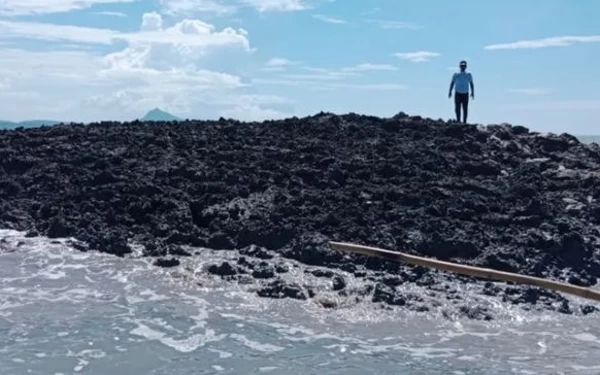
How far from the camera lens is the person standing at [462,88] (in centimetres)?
1755

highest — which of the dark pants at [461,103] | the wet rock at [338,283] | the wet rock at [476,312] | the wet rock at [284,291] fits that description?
the dark pants at [461,103]

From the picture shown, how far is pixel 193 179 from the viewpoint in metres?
14.2

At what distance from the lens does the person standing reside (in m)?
17.5

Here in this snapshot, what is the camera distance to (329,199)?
1312 centimetres

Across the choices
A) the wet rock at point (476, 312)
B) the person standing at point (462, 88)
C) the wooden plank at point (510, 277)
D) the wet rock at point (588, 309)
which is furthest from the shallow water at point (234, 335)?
the person standing at point (462, 88)

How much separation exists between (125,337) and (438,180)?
7.10 meters

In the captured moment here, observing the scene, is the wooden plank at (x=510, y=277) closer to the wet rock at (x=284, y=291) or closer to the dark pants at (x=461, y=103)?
the wet rock at (x=284, y=291)

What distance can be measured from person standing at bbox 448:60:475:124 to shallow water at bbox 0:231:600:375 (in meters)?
8.90

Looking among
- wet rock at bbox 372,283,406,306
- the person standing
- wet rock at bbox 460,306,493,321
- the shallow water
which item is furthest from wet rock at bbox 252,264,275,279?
the person standing

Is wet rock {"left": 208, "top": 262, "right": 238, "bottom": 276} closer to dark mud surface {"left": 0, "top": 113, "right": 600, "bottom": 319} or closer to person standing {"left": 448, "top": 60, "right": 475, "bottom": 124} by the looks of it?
dark mud surface {"left": 0, "top": 113, "right": 600, "bottom": 319}

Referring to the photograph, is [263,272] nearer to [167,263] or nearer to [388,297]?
[167,263]

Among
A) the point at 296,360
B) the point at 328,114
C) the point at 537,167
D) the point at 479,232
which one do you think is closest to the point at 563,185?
the point at 537,167

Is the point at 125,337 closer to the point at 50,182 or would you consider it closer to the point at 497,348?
the point at 497,348

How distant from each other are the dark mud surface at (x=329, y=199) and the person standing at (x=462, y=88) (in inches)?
32.7
